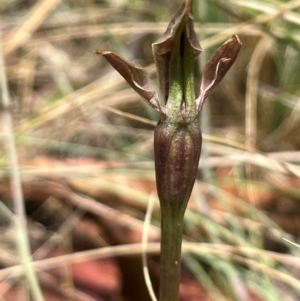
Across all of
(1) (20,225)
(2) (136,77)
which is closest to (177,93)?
(2) (136,77)

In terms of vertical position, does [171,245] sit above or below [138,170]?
below

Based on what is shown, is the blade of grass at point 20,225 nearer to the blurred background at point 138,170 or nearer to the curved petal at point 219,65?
the blurred background at point 138,170

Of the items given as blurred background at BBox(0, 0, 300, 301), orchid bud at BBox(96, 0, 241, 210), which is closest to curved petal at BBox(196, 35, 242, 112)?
orchid bud at BBox(96, 0, 241, 210)

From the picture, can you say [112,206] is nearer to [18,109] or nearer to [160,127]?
[18,109]

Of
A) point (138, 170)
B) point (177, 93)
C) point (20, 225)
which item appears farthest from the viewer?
point (138, 170)

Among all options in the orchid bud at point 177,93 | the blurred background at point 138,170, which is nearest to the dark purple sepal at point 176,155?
the orchid bud at point 177,93

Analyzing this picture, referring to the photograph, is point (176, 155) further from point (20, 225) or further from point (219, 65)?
point (20, 225)

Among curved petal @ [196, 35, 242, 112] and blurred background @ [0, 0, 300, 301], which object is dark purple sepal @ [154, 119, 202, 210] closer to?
curved petal @ [196, 35, 242, 112]

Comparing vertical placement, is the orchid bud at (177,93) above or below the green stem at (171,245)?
above
